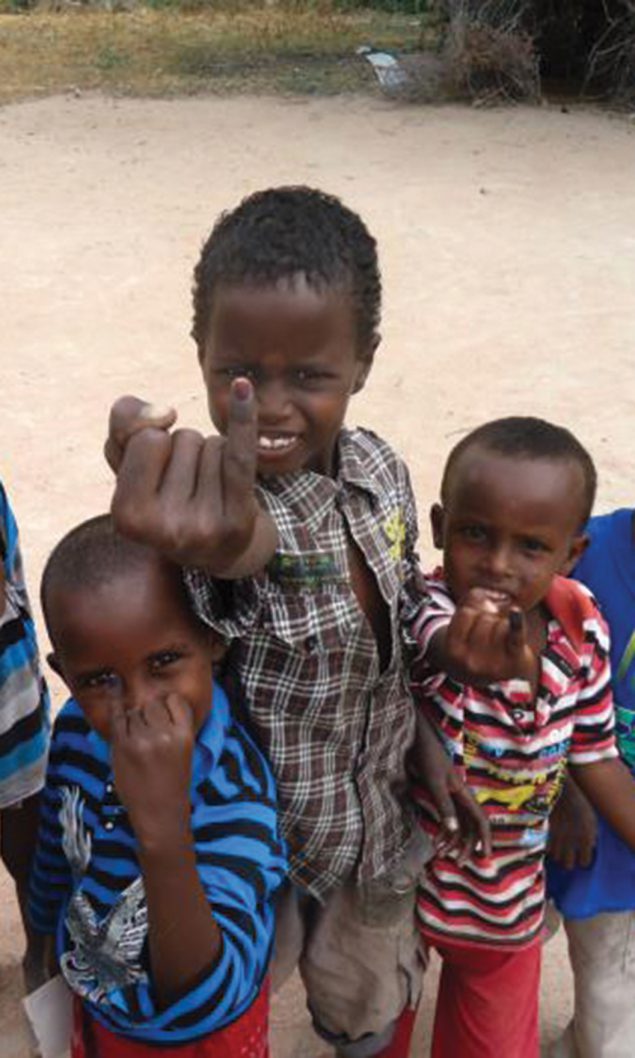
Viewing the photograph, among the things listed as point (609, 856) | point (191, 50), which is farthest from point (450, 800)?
point (191, 50)

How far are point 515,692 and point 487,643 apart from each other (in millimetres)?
176

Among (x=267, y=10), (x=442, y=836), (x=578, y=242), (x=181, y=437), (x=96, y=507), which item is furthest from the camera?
(x=267, y=10)

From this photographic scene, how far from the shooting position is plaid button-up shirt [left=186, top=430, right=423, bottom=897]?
1.46 m

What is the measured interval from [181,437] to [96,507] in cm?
267

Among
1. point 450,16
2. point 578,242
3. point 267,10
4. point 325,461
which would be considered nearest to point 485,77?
point 450,16

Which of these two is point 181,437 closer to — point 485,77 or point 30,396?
point 30,396

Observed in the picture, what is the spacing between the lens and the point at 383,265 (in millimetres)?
5875

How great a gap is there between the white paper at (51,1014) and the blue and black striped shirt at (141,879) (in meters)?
0.09

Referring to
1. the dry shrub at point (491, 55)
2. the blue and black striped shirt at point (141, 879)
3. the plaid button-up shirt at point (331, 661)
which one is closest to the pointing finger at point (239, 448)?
the plaid button-up shirt at point (331, 661)

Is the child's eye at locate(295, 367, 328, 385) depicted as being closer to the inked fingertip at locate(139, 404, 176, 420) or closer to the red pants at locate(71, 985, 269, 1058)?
the inked fingertip at locate(139, 404, 176, 420)

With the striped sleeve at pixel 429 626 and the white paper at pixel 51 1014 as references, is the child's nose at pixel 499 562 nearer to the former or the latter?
the striped sleeve at pixel 429 626

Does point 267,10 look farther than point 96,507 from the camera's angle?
Yes

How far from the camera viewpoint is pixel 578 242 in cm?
625

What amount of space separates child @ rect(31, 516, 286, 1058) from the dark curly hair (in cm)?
48
